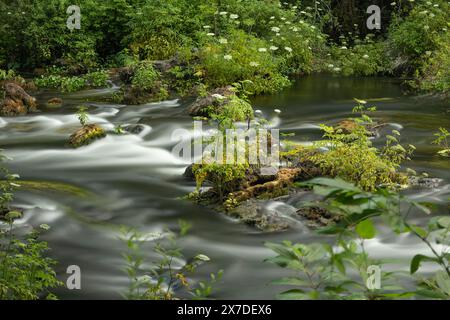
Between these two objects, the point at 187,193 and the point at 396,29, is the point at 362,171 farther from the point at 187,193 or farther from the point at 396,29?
the point at 396,29

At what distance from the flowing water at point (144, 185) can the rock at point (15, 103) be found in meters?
0.37

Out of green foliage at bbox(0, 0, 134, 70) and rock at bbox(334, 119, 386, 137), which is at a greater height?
green foliage at bbox(0, 0, 134, 70)

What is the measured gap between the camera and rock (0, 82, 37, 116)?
447 inches

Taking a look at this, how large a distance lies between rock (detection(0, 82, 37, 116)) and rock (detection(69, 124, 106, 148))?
2342mm

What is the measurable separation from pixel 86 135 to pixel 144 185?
2.34 m

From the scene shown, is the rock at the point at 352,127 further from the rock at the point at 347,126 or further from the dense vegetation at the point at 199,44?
the dense vegetation at the point at 199,44

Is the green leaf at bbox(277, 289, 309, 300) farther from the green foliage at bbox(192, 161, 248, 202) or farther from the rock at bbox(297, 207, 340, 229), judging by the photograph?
the green foliage at bbox(192, 161, 248, 202)

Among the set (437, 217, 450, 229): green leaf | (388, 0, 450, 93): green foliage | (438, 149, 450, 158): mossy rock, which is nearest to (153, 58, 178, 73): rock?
(388, 0, 450, 93): green foliage

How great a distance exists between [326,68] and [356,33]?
10.1ft

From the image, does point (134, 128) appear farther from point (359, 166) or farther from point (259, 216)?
point (359, 166)

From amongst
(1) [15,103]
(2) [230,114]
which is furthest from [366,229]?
(1) [15,103]

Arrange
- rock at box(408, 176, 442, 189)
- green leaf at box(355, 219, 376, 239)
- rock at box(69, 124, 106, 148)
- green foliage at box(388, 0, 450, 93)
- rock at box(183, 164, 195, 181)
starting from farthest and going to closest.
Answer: green foliage at box(388, 0, 450, 93), rock at box(69, 124, 106, 148), rock at box(183, 164, 195, 181), rock at box(408, 176, 442, 189), green leaf at box(355, 219, 376, 239)

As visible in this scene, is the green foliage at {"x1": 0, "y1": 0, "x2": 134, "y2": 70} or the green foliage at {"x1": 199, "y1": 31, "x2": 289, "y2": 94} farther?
the green foliage at {"x1": 0, "y1": 0, "x2": 134, "y2": 70}
